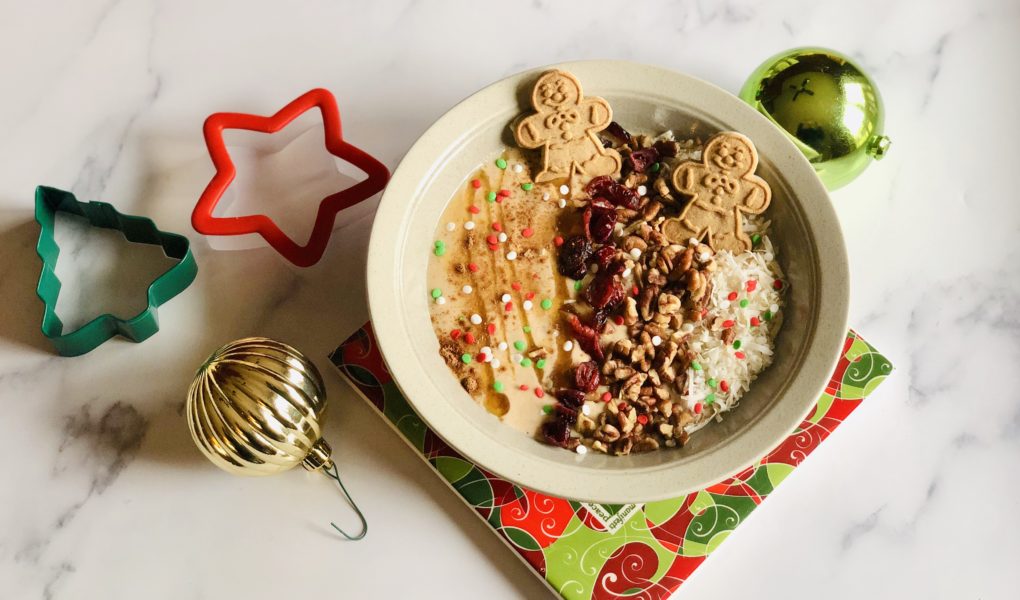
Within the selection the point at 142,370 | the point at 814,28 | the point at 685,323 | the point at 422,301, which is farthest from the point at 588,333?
the point at 814,28

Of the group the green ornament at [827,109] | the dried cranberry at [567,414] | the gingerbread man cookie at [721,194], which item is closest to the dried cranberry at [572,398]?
the dried cranberry at [567,414]

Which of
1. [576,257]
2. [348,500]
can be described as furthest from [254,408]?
[576,257]

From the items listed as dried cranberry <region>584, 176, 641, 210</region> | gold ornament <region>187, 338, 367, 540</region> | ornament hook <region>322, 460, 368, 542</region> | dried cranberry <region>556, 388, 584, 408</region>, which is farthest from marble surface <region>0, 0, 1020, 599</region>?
dried cranberry <region>584, 176, 641, 210</region>

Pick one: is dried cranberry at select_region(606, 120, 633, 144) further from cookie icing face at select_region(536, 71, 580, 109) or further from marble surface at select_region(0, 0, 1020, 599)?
marble surface at select_region(0, 0, 1020, 599)

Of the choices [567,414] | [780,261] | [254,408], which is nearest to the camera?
[254,408]

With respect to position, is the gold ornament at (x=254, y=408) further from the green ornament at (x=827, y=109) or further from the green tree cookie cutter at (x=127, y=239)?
the green ornament at (x=827, y=109)

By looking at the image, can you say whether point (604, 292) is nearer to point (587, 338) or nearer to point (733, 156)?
point (587, 338)

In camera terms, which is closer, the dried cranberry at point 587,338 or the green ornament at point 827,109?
the dried cranberry at point 587,338
